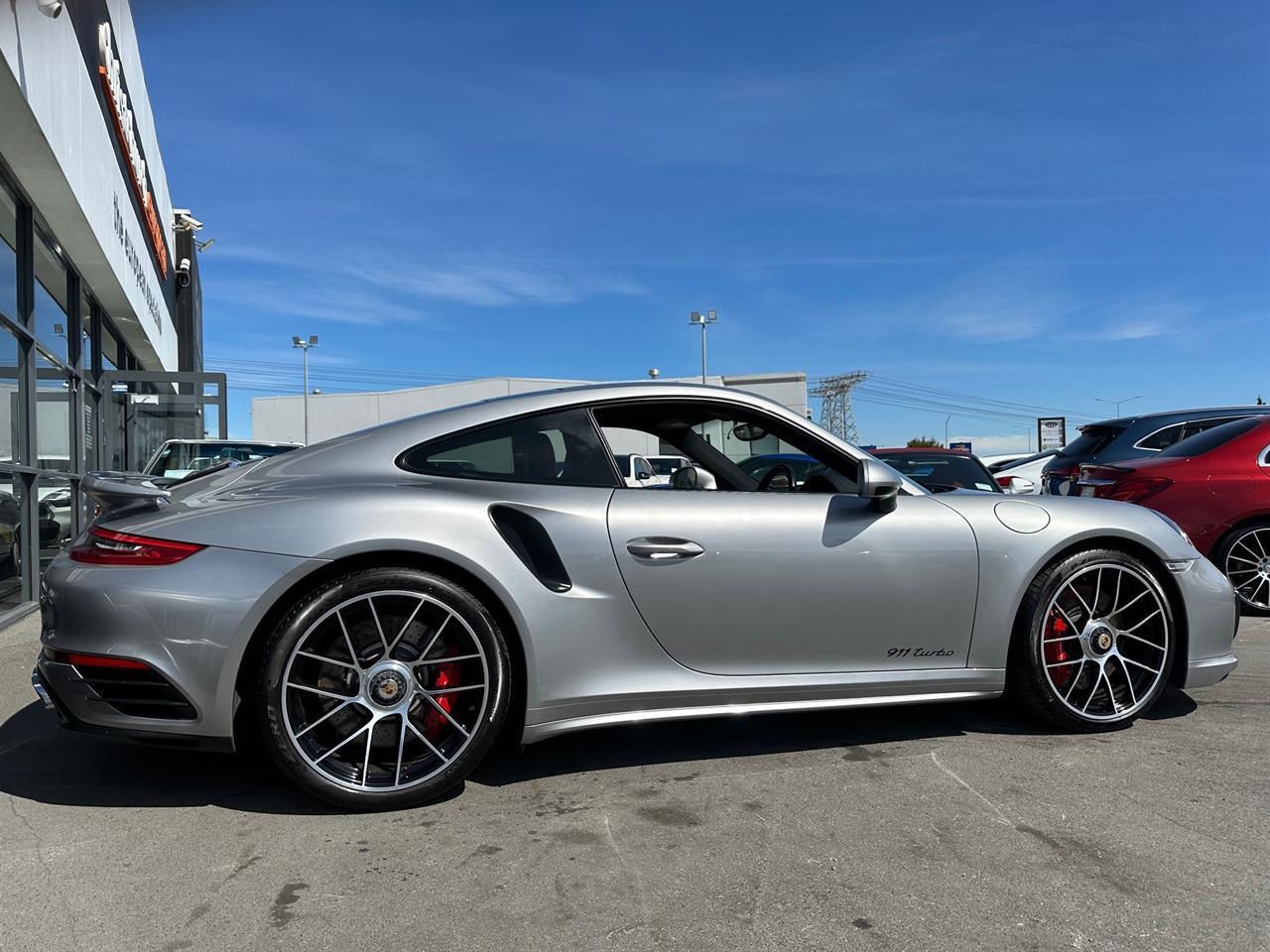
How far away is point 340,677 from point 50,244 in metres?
8.21

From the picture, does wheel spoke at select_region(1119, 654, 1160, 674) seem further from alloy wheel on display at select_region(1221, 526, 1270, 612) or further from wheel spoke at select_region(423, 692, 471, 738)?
alloy wheel on display at select_region(1221, 526, 1270, 612)

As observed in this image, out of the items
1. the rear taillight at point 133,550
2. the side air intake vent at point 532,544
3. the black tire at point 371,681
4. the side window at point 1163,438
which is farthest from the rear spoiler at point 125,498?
the side window at point 1163,438

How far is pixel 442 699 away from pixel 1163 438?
8.09m

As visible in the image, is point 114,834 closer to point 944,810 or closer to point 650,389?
point 650,389

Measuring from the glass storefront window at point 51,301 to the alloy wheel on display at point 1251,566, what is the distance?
9717 millimetres

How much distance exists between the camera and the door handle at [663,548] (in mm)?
2980

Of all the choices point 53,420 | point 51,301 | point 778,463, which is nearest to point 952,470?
point 778,463

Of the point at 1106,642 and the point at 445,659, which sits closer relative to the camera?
the point at 445,659

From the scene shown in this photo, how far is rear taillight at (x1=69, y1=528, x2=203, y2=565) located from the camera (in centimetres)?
267

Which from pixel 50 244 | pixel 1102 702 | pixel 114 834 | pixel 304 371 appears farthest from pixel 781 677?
pixel 304 371

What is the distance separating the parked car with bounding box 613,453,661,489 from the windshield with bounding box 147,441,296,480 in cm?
793

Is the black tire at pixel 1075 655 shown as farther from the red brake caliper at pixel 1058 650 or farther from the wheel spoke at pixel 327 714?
the wheel spoke at pixel 327 714

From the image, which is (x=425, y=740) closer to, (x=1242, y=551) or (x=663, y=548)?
(x=663, y=548)

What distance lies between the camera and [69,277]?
980 cm
